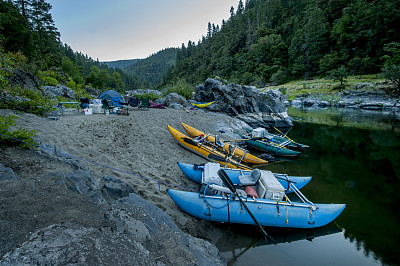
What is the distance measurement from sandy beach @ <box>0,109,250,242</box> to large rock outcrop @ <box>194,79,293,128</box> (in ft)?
36.3

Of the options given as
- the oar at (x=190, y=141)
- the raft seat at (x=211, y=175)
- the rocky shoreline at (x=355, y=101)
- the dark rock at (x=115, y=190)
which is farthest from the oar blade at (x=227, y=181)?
the rocky shoreline at (x=355, y=101)

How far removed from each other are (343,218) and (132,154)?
27.9 ft

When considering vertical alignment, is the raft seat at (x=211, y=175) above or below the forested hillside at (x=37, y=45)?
below

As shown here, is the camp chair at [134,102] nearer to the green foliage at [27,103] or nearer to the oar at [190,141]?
the green foliage at [27,103]

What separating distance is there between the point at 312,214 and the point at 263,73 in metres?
Answer: 65.1

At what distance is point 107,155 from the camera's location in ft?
22.2

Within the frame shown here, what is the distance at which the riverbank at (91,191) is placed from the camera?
2318 mm

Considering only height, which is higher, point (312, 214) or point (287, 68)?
point (287, 68)

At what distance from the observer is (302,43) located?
57625 mm

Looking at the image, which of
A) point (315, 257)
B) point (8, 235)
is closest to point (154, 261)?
point (8, 235)

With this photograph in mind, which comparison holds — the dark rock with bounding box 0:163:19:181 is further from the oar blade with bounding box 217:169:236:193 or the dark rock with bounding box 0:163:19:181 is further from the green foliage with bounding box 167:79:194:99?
the green foliage with bounding box 167:79:194:99

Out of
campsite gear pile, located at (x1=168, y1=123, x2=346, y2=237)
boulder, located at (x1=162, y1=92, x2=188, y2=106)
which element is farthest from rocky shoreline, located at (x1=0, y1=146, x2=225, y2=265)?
boulder, located at (x1=162, y1=92, x2=188, y2=106)

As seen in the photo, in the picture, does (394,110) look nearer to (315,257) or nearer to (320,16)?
(315,257)

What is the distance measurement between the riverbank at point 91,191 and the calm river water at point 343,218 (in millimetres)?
1262
